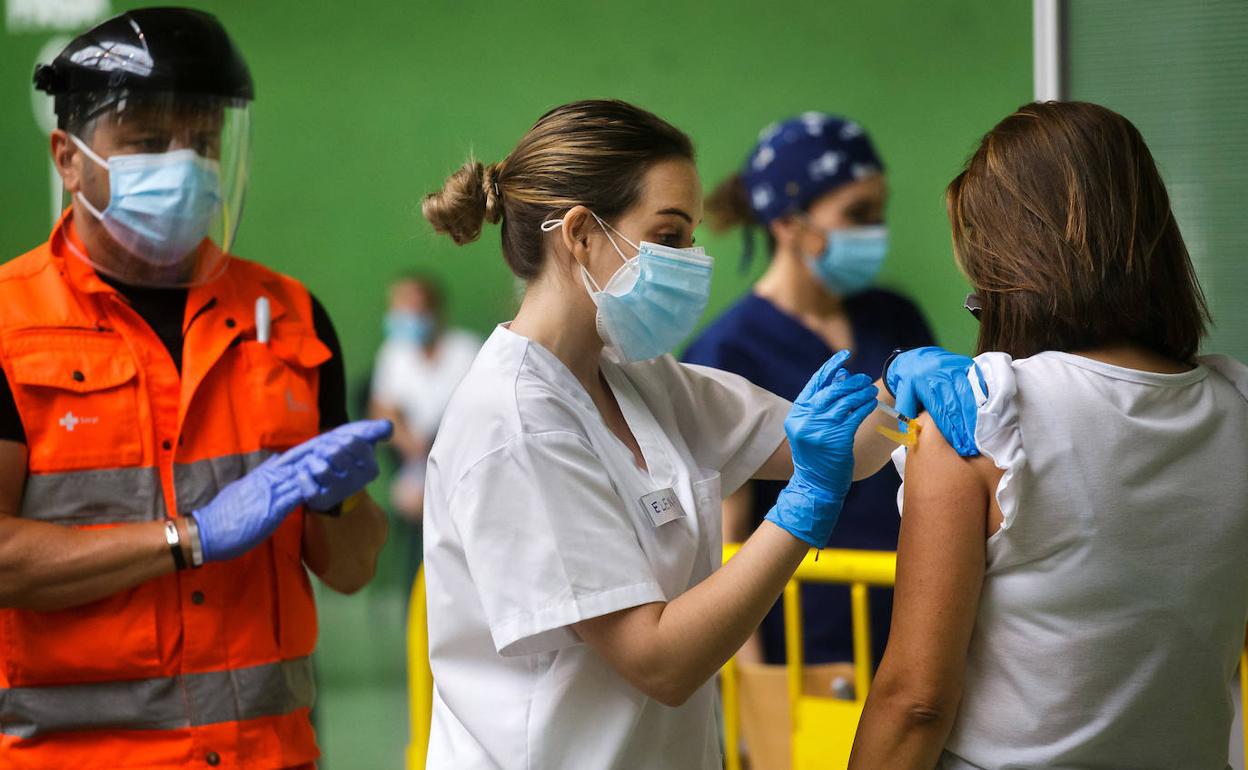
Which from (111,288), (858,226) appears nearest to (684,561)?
(111,288)

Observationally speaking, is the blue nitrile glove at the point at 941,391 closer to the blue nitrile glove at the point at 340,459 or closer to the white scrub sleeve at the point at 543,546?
the white scrub sleeve at the point at 543,546

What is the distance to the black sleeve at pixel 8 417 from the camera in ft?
6.08

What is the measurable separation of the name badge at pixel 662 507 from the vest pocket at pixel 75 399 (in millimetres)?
825

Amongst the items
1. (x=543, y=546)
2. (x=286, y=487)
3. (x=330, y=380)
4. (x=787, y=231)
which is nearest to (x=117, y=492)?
(x=286, y=487)

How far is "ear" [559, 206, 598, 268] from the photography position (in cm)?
161

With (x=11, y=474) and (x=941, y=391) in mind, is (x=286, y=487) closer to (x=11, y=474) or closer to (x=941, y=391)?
(x=11, y=474)

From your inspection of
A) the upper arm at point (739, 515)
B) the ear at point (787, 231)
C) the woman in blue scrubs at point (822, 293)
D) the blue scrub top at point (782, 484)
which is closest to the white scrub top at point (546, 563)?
the upper arm at point (739, 515)

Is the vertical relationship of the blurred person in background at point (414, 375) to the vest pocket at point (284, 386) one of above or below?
below

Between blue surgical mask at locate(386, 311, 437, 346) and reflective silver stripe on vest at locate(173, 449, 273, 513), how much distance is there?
3389 millimetres

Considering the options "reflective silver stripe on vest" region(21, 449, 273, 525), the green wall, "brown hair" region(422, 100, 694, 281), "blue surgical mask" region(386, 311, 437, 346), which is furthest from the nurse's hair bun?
"blue surgical mask" region(386, 311, 437, 346)

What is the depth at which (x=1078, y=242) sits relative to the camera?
1.35 meters

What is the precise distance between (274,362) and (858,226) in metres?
1.66

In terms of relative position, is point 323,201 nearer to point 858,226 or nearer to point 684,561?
point 858,226

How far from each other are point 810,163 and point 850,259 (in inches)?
9.8
